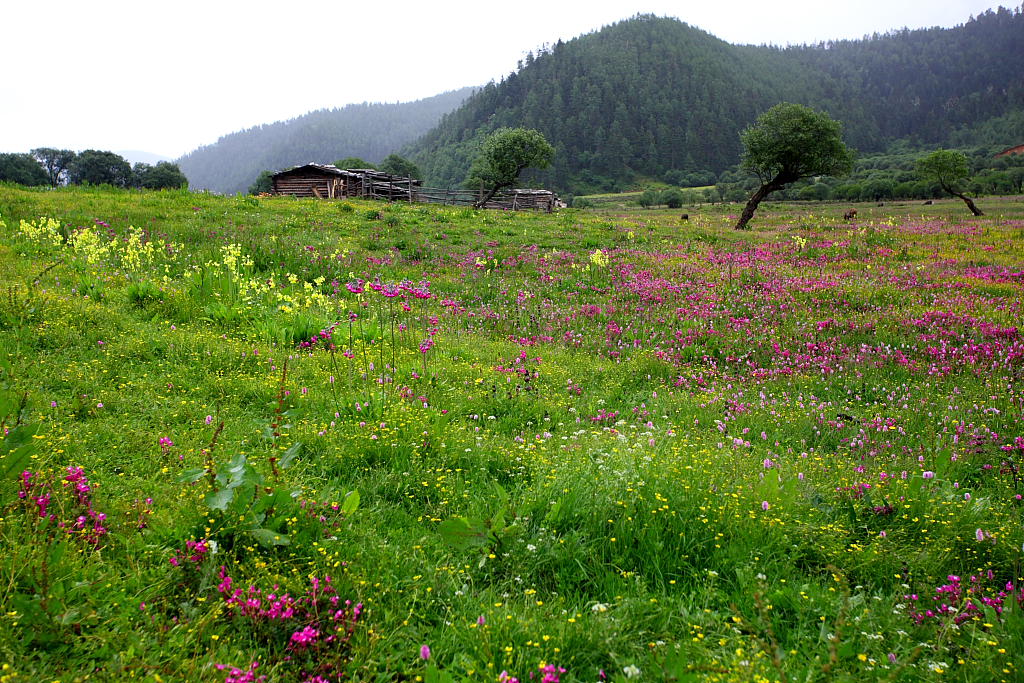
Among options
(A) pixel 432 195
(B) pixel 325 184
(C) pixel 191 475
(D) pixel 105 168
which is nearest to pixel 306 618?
(C) pixel 191 475

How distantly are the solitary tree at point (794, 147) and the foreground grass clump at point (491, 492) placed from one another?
98.7 feet

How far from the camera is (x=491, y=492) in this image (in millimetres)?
4270

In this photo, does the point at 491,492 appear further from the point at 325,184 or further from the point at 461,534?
the point at 325,184

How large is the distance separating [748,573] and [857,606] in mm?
618

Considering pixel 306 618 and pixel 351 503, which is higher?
pixel 351 503

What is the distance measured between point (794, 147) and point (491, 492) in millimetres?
39738

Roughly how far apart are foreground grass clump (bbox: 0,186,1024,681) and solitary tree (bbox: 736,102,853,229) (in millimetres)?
30079

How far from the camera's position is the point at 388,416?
508cm

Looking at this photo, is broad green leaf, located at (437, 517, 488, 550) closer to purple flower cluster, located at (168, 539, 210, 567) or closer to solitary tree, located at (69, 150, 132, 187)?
purple flower cluster, located at (168, 539, 210, 567)

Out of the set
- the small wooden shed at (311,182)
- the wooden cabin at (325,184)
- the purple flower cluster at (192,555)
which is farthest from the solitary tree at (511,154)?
the purple flower cluster at (192,555)

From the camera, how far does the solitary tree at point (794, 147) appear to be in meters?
35.0

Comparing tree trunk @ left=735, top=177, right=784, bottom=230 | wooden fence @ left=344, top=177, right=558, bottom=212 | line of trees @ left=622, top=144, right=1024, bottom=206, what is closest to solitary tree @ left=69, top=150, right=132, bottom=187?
wooden fence @ left=344, top=177, right=558, bottom=212

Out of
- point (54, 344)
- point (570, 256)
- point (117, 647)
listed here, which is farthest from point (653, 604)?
point (570, 256)

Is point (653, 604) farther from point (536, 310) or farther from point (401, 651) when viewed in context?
point (536, 310)
